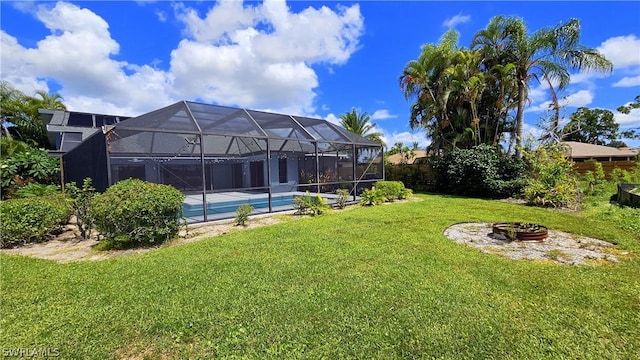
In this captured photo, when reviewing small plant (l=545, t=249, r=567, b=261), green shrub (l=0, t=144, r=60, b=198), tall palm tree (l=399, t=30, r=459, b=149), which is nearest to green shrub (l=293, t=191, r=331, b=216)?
small plant (l=545, t=249, r=567, b=261)

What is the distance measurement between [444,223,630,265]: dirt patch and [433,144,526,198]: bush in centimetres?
683

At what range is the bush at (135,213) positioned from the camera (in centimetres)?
488

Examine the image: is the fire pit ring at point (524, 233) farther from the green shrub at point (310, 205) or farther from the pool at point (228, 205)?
the pool at point (228, 205)

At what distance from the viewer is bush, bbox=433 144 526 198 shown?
39.5ft

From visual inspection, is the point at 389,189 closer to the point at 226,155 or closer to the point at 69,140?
the point at 226,155

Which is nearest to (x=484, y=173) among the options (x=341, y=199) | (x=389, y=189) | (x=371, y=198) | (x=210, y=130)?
(x=389, y=189)

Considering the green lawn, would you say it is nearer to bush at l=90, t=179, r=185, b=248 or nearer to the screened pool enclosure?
bush at l=90, t=179, r=185, b=248

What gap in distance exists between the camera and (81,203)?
5.75 meters

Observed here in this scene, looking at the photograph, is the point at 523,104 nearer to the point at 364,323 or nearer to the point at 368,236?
the point at 368,236

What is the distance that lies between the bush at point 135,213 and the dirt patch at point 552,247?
546cm

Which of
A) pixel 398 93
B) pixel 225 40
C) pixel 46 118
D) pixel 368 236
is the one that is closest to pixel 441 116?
pixel 398 93

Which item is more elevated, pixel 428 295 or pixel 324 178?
pixel 324 178

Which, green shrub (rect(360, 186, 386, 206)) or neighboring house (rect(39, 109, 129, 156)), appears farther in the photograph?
neighboring house (rect(39, 109, 129, 156))

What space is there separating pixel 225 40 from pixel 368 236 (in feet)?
33.2
